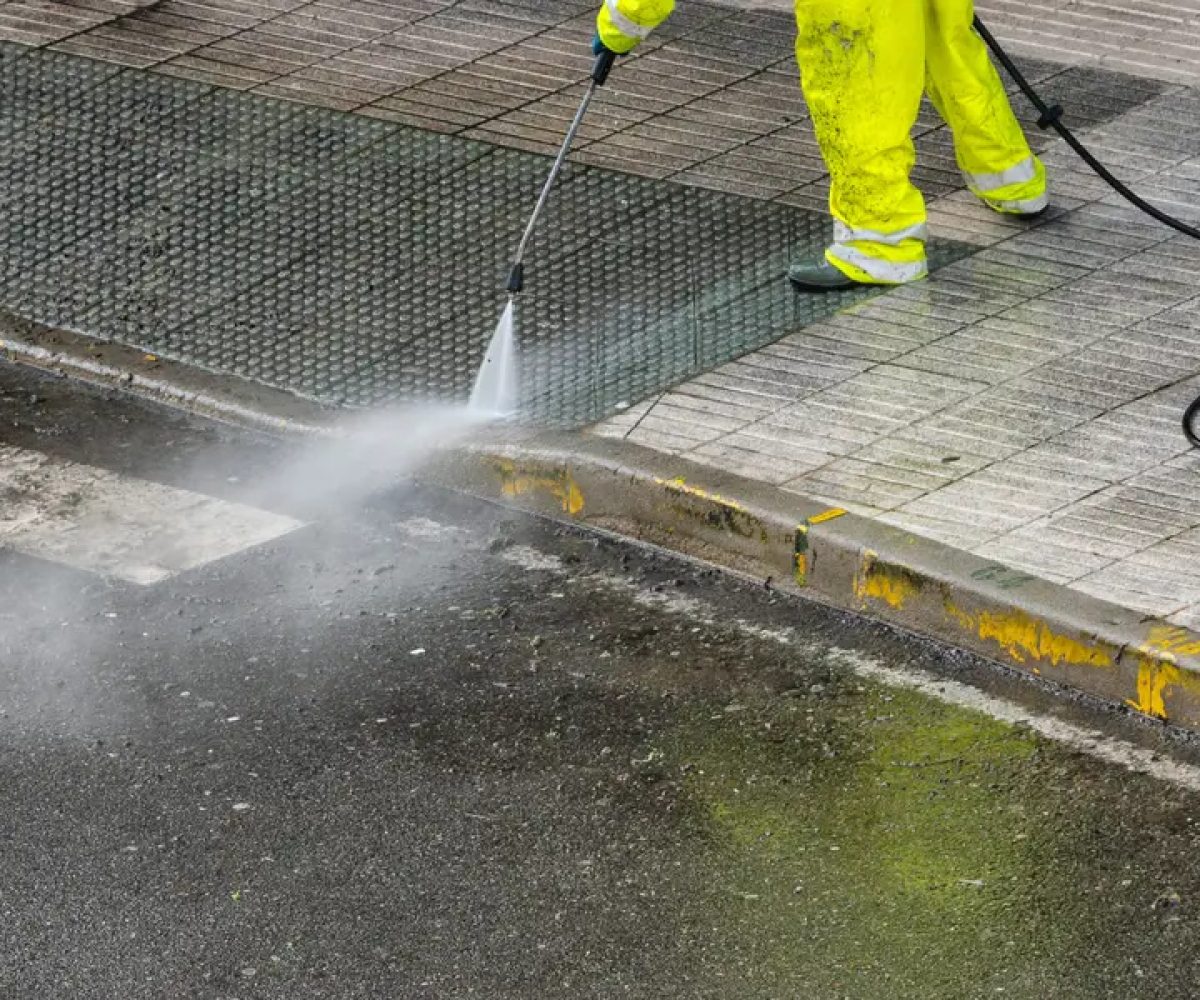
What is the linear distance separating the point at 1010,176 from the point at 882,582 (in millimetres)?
2289

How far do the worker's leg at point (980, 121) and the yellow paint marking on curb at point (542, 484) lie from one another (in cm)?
199

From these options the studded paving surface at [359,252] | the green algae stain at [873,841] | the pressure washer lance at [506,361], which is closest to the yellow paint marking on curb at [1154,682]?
the green algae stain at [873,841]

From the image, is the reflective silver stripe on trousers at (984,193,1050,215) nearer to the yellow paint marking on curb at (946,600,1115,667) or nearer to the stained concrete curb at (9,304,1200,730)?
the stained concrete curb at (9,304,1200,730)

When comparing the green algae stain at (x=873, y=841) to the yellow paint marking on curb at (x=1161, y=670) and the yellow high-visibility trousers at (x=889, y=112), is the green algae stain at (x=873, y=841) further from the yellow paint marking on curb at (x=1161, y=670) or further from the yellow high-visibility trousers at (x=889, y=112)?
the yellow high-visibility trousers at (x=889, y=112)

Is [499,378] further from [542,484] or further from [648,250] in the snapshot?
[648,250]

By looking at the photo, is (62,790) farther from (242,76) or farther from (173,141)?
(242,76)

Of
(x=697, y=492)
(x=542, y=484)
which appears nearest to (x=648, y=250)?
(x=542, y=484)

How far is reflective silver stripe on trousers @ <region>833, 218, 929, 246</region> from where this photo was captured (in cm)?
711

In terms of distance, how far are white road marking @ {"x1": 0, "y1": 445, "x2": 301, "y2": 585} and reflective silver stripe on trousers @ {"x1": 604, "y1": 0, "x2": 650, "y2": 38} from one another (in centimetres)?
166

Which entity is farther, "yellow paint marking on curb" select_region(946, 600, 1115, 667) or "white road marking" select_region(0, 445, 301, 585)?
"white road marking" select_region(0, 445, 301, 585)

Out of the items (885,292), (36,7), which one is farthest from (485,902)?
(36,7)

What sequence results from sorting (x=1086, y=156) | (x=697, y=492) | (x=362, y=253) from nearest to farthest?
(x=697, y=492) < (x=1086, y=156) < (x=362, y=253)

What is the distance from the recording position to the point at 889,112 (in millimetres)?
7027

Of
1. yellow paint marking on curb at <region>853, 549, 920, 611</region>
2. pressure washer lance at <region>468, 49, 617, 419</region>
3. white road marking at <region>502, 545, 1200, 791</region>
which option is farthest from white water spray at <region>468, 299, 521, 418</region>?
yellow paint marking on curb at <region>853, 549, 920, 611</region>
